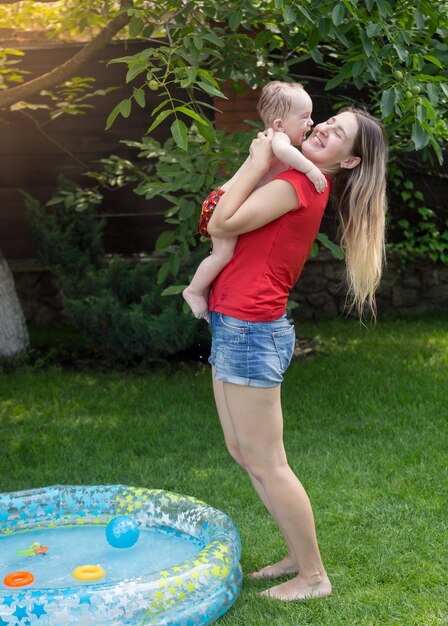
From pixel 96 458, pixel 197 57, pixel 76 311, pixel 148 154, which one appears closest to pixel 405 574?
pixel 96 458

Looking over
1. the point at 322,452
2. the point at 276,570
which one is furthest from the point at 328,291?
the point at 276,570

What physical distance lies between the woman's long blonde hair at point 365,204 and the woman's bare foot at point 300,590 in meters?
0.96

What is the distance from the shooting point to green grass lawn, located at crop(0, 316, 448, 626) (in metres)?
3.01

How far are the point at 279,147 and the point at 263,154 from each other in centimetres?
7

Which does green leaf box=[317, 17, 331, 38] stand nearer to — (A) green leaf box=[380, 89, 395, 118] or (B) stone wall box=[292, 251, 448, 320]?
(A) green leaf box=[380, 89, 395, 118]

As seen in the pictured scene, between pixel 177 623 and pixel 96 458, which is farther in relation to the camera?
pixel 96 458

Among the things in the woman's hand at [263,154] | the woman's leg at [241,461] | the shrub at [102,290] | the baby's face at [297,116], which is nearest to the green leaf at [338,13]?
the baby's face at [297,116]

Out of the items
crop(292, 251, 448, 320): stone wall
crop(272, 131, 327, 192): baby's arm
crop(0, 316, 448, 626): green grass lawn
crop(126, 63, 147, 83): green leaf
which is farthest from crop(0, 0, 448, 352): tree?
crop(292, 251, 448, 320): stone wall

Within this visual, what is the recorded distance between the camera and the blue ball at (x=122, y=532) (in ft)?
10.6

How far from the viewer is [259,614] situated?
Answer: 2.80 m

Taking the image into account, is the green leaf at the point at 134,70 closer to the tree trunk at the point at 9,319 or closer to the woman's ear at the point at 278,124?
the woman's ear at the point at 278,124

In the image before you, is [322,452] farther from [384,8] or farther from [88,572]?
[384,8]

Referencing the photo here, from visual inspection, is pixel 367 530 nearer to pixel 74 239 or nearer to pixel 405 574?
pixel 405 574

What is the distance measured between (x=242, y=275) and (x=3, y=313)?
13.6ft
